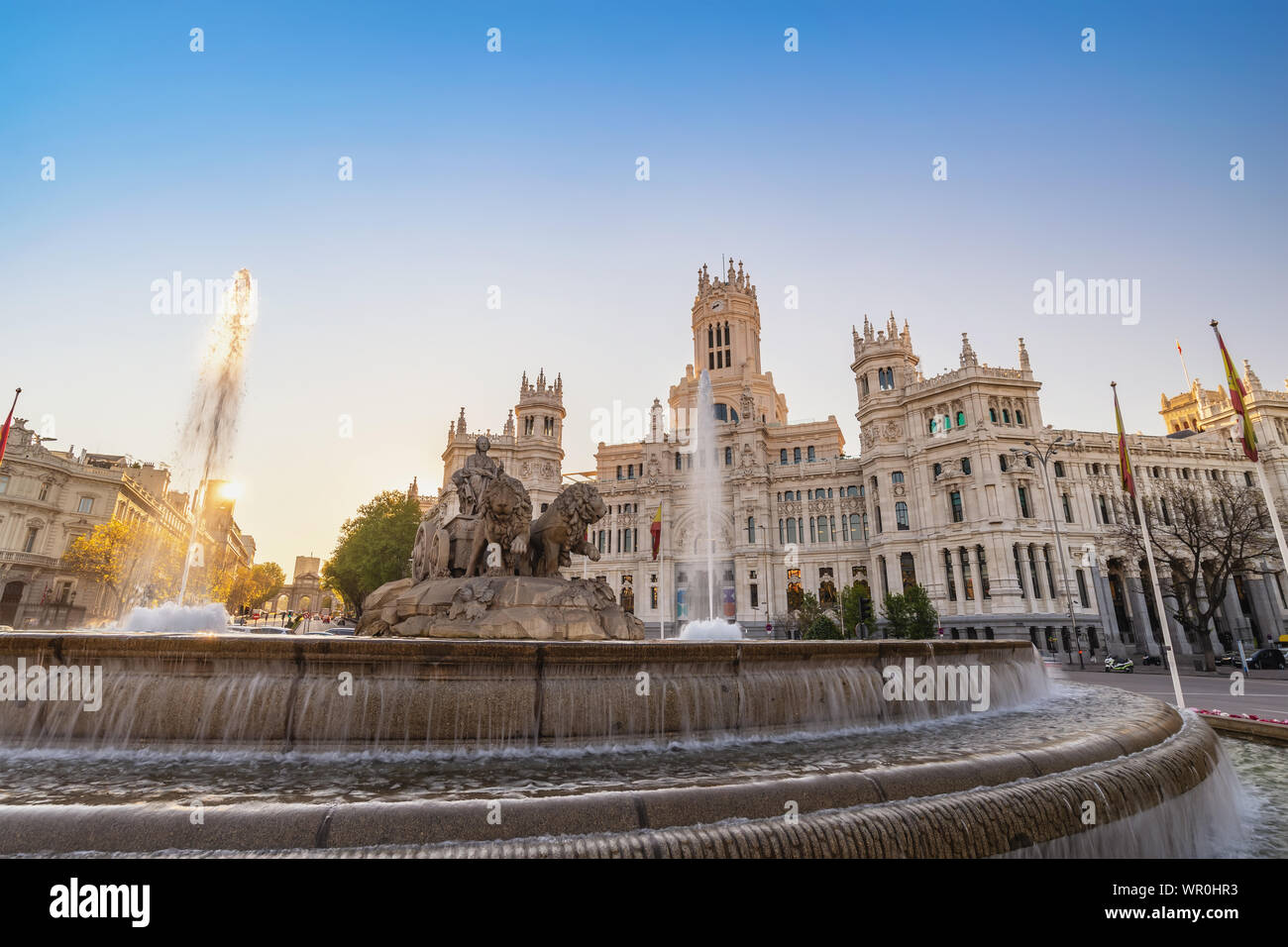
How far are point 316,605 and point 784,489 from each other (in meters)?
113

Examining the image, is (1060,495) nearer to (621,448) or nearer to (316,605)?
(621,448)

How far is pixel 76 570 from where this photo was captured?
41.6 metres

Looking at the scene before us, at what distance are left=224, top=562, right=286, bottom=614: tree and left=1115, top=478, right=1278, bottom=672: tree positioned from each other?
75336mm

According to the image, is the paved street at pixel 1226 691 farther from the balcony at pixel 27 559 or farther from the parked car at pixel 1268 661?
the balcony at pixel 27 559

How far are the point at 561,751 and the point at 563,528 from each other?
5.32 meters

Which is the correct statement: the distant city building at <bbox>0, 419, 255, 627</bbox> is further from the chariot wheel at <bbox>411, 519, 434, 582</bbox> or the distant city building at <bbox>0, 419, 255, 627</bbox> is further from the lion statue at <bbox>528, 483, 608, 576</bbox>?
the lion statue at <bbox>528, 483, 608, 576</bbox>

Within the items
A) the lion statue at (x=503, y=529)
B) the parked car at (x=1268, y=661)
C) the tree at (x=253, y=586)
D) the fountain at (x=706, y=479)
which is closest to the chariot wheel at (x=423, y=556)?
the lion statue at (x=503, y=529)

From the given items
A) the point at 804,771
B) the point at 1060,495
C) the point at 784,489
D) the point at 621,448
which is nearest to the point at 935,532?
the point at 1060,495

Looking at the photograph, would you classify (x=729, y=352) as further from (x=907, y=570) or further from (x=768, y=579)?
(x=907, y=570)

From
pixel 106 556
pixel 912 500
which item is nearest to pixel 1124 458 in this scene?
pixel 912 500

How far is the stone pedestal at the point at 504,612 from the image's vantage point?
359 inches

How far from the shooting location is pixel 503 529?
10719 millimetres
